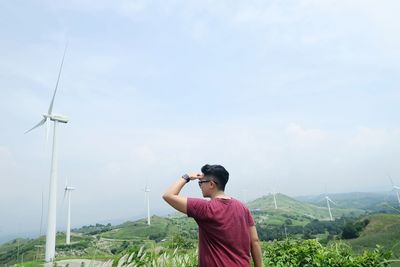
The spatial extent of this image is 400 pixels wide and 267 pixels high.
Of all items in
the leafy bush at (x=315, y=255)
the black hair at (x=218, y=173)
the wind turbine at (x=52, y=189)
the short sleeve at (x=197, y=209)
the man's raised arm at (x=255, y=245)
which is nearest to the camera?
the short sleeve at (x=197, y=209)

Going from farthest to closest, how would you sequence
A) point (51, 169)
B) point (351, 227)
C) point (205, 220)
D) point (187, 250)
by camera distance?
point (351, 227)
point (51, 169)
point (187, 250)
point (205, 220)

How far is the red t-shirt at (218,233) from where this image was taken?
10.9 feet

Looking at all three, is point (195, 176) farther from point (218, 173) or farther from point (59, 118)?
point (59, 118)

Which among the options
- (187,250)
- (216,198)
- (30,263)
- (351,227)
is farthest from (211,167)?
(351,227)

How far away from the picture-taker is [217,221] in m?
3.33

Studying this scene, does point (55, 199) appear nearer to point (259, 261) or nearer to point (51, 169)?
point (51, 169)

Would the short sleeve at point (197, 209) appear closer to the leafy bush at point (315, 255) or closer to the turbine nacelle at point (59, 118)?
the leafy bush at point (315, 255)

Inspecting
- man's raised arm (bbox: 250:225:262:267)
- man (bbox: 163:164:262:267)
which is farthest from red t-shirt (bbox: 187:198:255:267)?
man's raised arm (bbox: 250:225:262:267)

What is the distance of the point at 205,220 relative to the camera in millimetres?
3324

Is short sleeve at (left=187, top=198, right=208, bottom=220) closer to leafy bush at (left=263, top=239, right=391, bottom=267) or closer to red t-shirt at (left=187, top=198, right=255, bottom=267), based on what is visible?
red t-shirt at (left=187, top=198, right=255, bottom=267)

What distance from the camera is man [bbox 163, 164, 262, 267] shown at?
3.33 meters

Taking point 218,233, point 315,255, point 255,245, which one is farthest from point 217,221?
point 315,255

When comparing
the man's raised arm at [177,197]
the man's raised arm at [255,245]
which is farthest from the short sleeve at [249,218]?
the man's raised arm at [177,197]

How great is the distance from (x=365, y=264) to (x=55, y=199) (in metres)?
22.8
